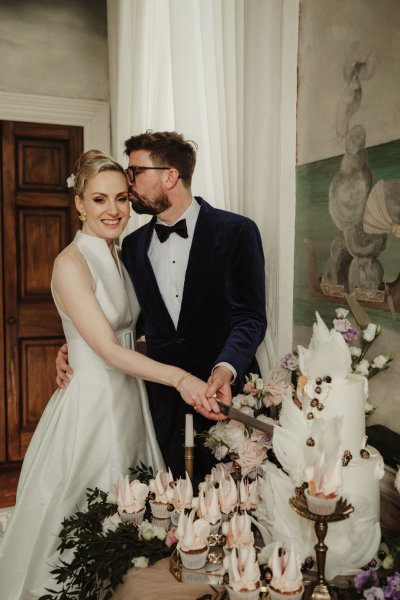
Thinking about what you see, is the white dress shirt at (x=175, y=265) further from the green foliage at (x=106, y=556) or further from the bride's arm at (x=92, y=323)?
the green foliage at (x=106, y=556)

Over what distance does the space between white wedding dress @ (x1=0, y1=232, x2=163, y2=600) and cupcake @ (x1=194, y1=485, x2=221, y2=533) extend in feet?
2.47

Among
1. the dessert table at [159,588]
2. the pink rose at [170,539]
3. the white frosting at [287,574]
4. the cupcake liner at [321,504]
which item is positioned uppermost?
the cupcake liner at [321,504]

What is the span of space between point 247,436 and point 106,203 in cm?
101

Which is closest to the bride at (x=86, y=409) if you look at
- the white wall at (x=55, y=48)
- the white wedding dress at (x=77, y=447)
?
the white wedding dress at (x=77, y=447)

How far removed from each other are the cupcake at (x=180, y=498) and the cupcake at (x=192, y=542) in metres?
0.13

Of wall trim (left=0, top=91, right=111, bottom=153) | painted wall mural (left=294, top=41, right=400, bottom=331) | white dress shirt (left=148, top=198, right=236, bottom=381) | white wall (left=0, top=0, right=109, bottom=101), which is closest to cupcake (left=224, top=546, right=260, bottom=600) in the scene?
painted wall mural (left=294, top=41, right=400, bottom=331)

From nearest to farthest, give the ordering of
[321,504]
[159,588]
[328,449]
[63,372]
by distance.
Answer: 1. [321,504]
2. [328,449]
3. [159,588]
4. [63,372]

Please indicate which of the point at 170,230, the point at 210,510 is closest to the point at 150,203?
the point at 170,230

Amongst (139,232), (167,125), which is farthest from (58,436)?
(167,125)

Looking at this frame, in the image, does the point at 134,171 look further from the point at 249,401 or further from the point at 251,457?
the point at 251,457

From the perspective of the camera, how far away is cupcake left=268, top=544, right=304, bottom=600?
1.07m

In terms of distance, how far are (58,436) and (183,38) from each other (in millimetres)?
1615

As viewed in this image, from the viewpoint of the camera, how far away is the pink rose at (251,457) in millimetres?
1579

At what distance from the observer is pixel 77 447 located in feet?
6.68
